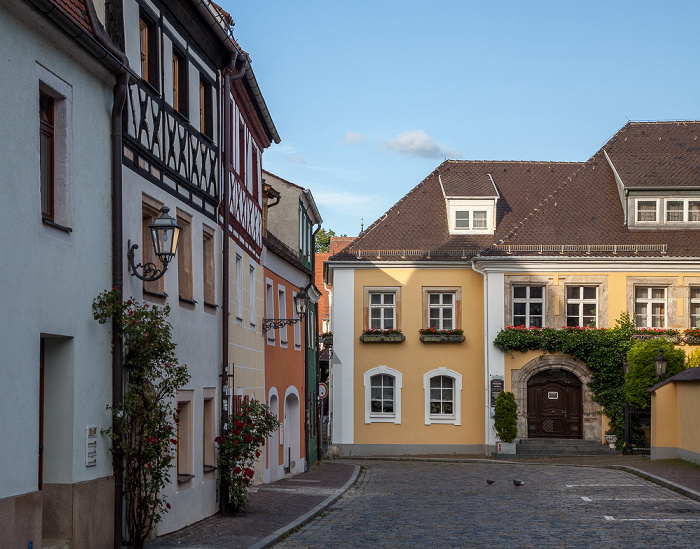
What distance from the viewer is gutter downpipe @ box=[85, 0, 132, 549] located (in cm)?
1130

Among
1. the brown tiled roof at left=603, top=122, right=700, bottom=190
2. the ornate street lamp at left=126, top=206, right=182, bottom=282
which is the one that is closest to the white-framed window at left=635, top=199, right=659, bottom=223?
the brown tiled roof at left=603, top=122, right=700, bottom=190

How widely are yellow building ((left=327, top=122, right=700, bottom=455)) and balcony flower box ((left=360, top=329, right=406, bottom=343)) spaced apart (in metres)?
0.05

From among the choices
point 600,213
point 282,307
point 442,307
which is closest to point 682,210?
point 600,213

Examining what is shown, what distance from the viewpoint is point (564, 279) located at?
35.7 m

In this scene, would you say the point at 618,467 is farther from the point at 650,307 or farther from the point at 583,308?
the point at 650,307

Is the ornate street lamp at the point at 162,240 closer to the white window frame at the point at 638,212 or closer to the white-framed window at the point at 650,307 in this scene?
the white-framed window at the point at 650,307

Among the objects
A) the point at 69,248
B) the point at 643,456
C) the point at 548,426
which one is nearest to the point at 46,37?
the point at 69,248

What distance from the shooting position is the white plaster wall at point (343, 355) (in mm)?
37406

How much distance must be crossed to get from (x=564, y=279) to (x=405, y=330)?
20.0 feet

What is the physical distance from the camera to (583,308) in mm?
35875

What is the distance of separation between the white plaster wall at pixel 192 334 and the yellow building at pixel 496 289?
20058mm

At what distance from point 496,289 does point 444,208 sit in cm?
546

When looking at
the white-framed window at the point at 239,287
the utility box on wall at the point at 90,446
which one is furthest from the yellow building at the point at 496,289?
the utility box on wall at the point at 90,446

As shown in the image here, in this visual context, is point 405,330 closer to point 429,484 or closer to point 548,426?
point 548,426
